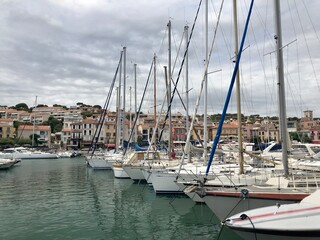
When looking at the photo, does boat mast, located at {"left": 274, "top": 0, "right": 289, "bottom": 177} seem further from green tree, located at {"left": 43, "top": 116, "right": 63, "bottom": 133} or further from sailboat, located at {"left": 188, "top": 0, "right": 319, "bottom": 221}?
green tree, located at {"left": 43, "top": 116, "right": 63, "bottom": 133}

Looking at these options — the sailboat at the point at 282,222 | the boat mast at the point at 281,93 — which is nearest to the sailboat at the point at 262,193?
the boat mast at the point at 281,93

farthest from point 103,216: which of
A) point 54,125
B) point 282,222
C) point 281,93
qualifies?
point 54,125

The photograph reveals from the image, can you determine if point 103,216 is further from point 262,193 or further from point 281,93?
point 281,93

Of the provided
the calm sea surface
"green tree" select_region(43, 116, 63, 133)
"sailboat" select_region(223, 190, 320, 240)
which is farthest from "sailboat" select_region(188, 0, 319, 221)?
"green tree" select_region(43, 116, 63, 133)

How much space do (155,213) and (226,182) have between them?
4.84m

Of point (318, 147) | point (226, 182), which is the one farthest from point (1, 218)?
point (318, 147)

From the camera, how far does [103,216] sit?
15320 millimetres

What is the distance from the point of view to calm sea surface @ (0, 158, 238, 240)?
486 inches

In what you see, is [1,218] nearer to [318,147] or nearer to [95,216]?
[95,216]

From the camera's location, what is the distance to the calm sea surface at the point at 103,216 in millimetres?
12352

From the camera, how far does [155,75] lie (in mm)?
32844

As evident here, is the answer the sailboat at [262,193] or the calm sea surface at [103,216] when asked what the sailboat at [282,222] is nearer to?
the sailboat at [262,193]

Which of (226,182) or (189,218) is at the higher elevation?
(226,182)

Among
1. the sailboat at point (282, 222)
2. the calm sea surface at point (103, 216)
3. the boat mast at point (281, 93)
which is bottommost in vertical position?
the calm sea surface at point (103, 216)
